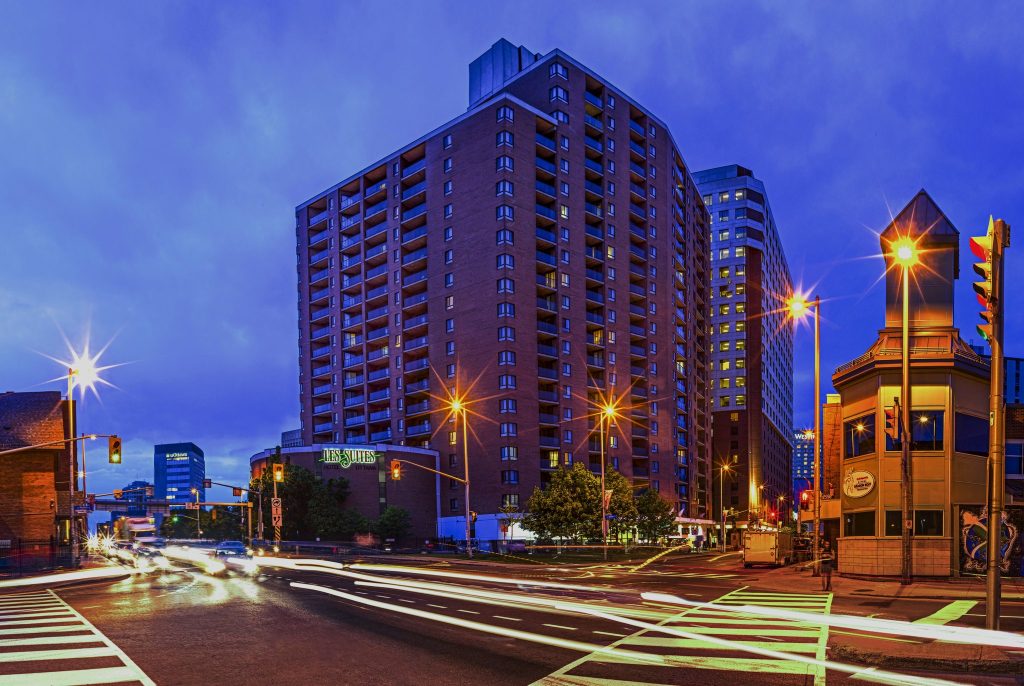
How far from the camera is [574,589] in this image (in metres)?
28.2

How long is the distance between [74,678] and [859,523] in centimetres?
3121

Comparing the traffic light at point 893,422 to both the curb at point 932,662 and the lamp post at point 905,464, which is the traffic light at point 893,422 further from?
the curb at point 932,662

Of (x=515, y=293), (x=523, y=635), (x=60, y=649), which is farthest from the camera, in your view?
(x=515, y=293)

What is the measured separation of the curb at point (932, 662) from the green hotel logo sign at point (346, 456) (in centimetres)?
7136

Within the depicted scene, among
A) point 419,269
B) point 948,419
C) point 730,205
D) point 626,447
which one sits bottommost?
point 626,447

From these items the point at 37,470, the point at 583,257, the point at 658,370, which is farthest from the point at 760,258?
the point at 37,470

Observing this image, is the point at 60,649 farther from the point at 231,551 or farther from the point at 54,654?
the point at 231,551

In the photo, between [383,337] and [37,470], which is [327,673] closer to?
[37,470]

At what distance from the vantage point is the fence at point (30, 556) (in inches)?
1759

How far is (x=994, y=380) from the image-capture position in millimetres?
14680

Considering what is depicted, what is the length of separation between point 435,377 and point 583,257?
23.2 m

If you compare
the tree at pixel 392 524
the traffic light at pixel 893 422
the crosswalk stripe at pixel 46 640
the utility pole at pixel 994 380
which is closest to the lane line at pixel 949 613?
the utility pole at pixel 994 380

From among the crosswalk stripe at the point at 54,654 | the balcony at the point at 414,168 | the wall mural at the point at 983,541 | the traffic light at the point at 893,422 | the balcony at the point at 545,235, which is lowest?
the wall mural at the point at 983,541

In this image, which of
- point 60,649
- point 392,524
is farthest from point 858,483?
point 392,524
